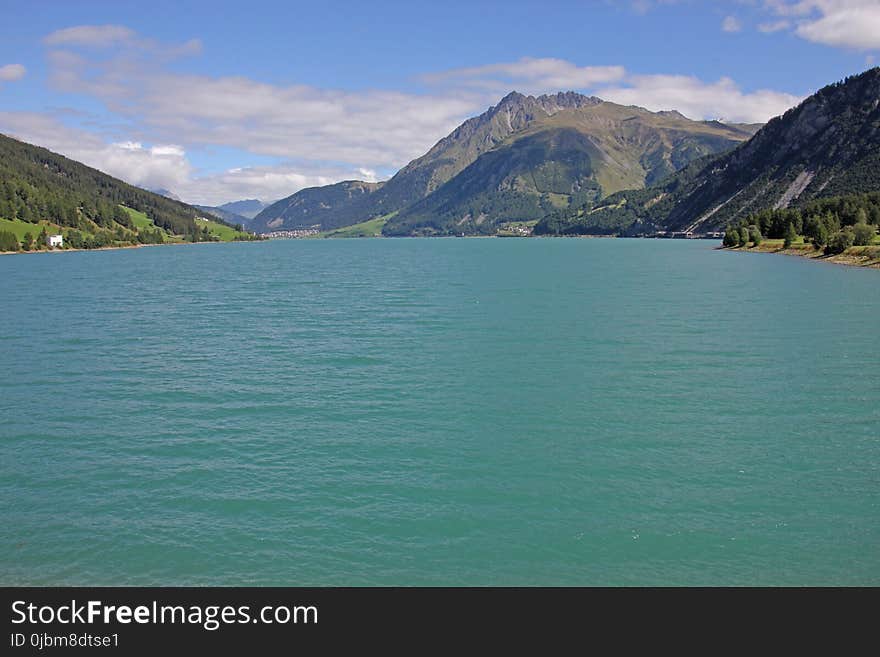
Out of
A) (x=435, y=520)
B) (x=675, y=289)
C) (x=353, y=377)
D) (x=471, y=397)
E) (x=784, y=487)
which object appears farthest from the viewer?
(x=675, y=289)

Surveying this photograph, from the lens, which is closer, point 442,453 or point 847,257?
point 442,453

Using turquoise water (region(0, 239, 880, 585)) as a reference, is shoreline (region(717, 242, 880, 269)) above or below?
above

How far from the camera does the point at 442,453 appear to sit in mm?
32156

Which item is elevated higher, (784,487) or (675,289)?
(675,289)

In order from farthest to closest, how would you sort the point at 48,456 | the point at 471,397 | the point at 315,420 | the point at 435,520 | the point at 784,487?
1. the point at 471,397
2. the point at 315,420
3. the point at 48,456
4. the point at 784,487
5. the point at 435,520

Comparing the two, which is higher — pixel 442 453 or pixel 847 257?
pixel 847 257

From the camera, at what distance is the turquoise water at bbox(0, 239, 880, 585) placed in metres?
22.7

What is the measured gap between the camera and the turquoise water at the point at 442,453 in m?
22.7

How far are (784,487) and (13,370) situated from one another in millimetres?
49964

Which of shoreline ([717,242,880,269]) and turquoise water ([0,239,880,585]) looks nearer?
turquoise water ([0,239,880,585])

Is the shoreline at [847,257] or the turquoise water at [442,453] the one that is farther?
the shoreline at [847,257]

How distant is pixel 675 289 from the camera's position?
10612 cm
